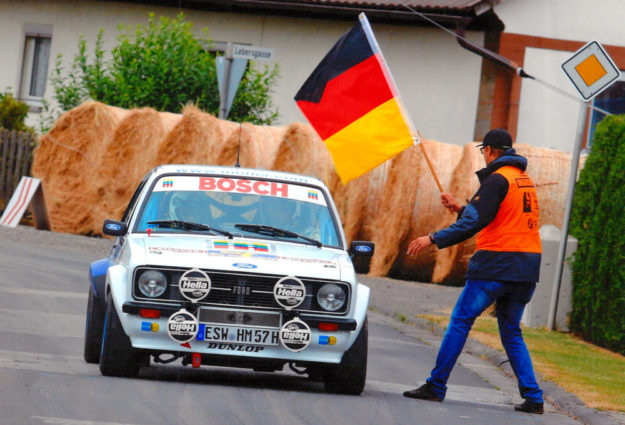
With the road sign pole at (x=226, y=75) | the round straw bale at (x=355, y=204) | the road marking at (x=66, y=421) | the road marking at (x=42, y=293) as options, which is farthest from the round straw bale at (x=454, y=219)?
the road marking at (x=66, y=421)

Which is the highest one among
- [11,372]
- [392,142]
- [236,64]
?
[236,64]

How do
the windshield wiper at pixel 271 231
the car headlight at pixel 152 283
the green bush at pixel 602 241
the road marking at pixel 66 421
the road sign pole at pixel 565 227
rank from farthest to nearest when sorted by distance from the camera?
the road sign pole at pixel 565 227 → the green bush at pixel 602 241 → the windshield wiper at pixel 271 231 → the car headlight at pixel 152 283 → the road marking at pixel 66 421

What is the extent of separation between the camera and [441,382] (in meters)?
9.02

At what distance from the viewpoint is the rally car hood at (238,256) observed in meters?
8.43

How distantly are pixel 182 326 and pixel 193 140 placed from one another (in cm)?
1408

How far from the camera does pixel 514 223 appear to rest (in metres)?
9.06

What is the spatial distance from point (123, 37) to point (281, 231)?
2030cm

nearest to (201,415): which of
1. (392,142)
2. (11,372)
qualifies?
(11,372)

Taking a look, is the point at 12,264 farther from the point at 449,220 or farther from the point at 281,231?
the point at 281,231

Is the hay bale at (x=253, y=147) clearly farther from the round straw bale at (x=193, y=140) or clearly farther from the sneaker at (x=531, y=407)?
the sneaker at (x=531, y=407)

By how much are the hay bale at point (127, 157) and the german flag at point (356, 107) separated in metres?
11.5

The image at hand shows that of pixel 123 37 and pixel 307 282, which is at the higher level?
pixel 123 37

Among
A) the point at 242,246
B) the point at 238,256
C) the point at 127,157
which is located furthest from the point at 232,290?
the point at 127,157

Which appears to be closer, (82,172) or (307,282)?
(307,282)
